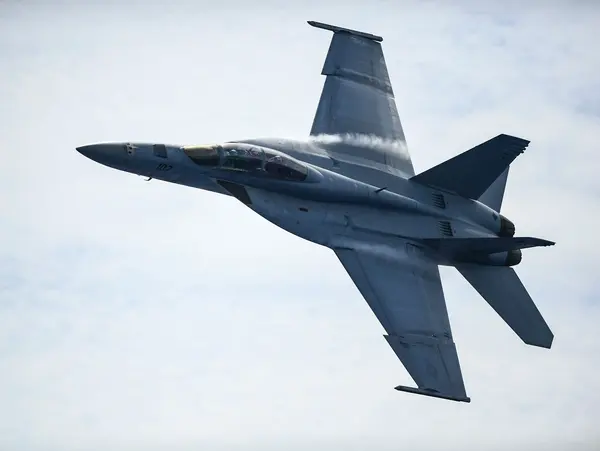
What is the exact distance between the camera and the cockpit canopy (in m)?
36.8

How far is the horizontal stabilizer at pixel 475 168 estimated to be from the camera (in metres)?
→ 39.4

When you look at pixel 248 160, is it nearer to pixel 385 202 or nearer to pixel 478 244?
pixel 385 202

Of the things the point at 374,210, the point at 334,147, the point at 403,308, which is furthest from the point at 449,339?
the point at 334,147

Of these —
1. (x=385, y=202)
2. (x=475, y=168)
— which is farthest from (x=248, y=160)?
(x=475, y=168)

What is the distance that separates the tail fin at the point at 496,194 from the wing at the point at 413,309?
10.5ft

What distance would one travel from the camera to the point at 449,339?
37719 millimetres

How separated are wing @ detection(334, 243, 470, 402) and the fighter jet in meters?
0.03

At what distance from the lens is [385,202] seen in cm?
3853

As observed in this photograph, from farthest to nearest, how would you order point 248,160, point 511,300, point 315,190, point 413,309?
point 511,300
point 413,309
point 315,190
point 248,160

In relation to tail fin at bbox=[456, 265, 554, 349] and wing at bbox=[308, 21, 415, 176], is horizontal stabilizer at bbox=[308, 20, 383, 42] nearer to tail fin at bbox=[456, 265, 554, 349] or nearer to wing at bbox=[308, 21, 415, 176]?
wing at bbox=[308, 21, 415, 176]

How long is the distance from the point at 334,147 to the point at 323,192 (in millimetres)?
2381

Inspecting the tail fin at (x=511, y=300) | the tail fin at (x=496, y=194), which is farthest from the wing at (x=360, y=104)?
the tail fin at (x=511, y=300)

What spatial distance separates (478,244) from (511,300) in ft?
7.41

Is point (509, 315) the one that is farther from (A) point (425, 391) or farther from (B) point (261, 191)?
(B) point (261, 191)
